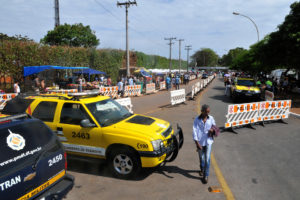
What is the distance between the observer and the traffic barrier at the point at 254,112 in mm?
9148

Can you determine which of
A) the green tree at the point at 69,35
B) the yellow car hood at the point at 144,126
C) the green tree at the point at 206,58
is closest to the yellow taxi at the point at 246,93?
the yellow car hood at the point at 144,126

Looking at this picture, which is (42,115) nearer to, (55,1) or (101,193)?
(101,193)

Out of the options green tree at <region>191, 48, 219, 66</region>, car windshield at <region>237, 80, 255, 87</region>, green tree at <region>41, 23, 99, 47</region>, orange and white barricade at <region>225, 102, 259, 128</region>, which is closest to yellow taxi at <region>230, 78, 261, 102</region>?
car windshield at <region>237, 80, 255, 87</region>

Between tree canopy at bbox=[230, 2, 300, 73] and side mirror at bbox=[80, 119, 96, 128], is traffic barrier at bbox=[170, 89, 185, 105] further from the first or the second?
side mirror at bbox=[80, 119, 96, 128]

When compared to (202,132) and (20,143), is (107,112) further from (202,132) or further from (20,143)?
(20,143)

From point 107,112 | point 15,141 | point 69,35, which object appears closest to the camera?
point 15,141

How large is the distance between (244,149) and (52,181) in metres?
5.64

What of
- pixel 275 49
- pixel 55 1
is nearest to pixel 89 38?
pixel 55 1

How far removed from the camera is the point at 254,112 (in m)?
9.96

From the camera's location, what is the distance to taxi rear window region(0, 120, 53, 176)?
2.91 meters

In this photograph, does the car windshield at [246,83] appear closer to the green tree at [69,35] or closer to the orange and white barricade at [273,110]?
the orange and white barricade at [273,110]

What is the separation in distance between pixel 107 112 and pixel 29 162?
109 inches

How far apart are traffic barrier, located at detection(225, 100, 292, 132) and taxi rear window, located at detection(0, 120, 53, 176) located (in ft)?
23.1

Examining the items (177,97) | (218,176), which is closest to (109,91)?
(177,97)
